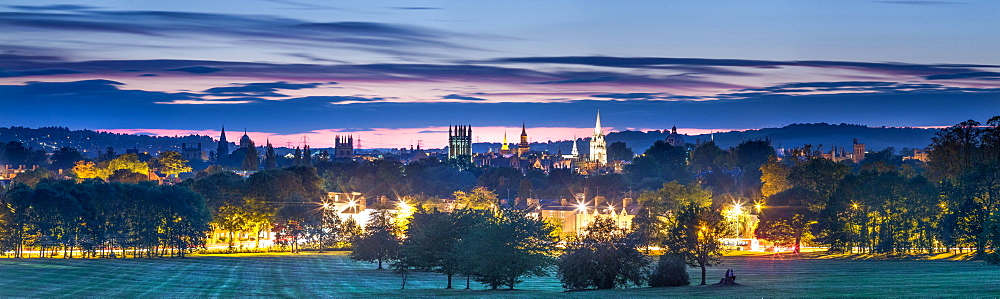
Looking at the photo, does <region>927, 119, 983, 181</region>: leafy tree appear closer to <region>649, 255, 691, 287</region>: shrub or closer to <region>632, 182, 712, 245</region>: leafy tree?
<region>632, 182, 712, 245</region>: leafy tree

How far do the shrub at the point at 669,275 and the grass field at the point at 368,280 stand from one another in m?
2.96

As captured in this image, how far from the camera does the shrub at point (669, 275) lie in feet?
183

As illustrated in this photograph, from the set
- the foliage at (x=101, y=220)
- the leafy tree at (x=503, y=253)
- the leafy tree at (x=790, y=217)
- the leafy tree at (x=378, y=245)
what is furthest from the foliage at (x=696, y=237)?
the foliage at (x=101, y=220)

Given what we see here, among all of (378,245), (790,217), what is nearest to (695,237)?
(378,245)

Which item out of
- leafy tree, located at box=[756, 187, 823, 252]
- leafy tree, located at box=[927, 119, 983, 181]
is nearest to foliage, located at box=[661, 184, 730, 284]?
leafy tree, located at box=[756, 187, 823, 252]

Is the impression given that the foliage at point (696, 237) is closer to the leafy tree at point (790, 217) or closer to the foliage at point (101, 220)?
the leafy tree at point (790, 217)

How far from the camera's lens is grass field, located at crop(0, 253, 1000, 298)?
4711cm

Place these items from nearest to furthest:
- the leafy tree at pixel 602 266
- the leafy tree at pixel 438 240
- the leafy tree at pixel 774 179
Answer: the leafy tree at pixel 602 266 → the leafy tree at pixel 438 240 → the leafy tree at pixel 774 179

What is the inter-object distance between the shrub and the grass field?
2.96 meters

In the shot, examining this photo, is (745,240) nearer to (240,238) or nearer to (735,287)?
(240,238)

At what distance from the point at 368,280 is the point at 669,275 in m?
21.3

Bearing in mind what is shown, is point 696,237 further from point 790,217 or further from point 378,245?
point 790,217

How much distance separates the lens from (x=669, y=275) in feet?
184

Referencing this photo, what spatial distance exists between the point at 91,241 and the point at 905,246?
224ft
